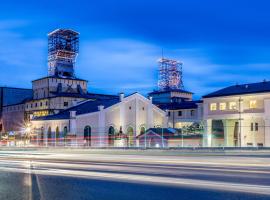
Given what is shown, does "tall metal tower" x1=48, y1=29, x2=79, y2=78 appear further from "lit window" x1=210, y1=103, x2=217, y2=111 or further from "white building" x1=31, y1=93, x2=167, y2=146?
"lit window" x1=210, y1=103, x2=217, y2=111

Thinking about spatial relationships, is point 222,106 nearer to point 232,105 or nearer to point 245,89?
point 232,105

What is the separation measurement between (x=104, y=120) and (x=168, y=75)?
8159 centimetres

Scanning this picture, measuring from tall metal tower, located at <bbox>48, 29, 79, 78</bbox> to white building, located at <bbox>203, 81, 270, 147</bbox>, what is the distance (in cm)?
4943

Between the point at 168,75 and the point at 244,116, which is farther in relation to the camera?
the point at 168,75

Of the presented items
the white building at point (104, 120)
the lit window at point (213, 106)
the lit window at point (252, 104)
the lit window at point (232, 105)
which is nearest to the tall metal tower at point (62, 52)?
the white building at point (104, 120)

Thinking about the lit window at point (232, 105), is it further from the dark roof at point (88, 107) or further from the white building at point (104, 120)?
the dark roof at point (88, 107)

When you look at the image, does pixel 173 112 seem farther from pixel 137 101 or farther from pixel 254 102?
pixel 254 102

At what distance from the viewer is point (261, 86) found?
2373 inches

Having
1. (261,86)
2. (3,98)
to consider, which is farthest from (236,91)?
(3,98)

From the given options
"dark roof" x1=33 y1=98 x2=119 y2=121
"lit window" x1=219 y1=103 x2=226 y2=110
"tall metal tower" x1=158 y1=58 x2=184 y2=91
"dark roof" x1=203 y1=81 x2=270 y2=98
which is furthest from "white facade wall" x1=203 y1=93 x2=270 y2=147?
"tall metal tower" x1=158 y1=58 x2=184 y2=91

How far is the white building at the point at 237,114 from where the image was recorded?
5362 cm

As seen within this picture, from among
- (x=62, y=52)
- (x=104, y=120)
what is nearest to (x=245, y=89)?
(x=104, y=120)

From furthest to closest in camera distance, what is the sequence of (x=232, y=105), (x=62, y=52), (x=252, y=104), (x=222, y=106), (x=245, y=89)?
(x=62, y=52) < (x=222, y=106) < (x=245, y=89) < (x=232, y=105) < (x=252, y=104)

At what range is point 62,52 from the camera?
106 m
